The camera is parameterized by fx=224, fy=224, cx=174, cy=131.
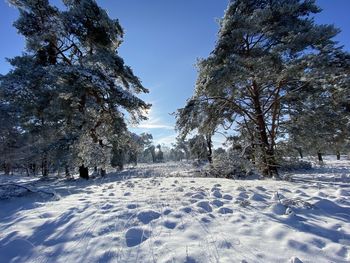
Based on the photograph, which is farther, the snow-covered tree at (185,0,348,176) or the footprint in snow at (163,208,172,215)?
the snow-covered tree at (185,0,348,176)

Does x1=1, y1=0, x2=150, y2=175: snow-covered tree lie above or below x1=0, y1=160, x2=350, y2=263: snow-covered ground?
above

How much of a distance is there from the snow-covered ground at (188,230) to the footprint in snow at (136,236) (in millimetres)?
12

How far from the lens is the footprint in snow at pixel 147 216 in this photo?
10.9 feet

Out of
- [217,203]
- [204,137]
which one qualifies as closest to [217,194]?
[217,203]

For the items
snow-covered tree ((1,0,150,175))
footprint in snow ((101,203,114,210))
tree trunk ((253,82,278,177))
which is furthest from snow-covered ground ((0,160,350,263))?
snow-covered tree ((1,0,150,175))

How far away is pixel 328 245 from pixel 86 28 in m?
12.9

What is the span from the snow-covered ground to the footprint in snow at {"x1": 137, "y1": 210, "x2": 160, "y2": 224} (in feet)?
0.03

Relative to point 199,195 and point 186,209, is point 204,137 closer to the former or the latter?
point 199,195

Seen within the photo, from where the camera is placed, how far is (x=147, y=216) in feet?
11.3

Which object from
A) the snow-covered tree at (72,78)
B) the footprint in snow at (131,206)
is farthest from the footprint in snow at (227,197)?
the snow-covered tree at (72,78)

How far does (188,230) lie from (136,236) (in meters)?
0.67

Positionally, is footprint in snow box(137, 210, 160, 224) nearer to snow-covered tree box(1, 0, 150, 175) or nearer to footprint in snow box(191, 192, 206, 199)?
footprint in snow box(191, 192, 206, 199)

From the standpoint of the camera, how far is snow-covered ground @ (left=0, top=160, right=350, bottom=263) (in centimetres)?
238

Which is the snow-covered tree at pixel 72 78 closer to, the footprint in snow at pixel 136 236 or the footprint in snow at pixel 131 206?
the footprint in snow at pixel 131 206
